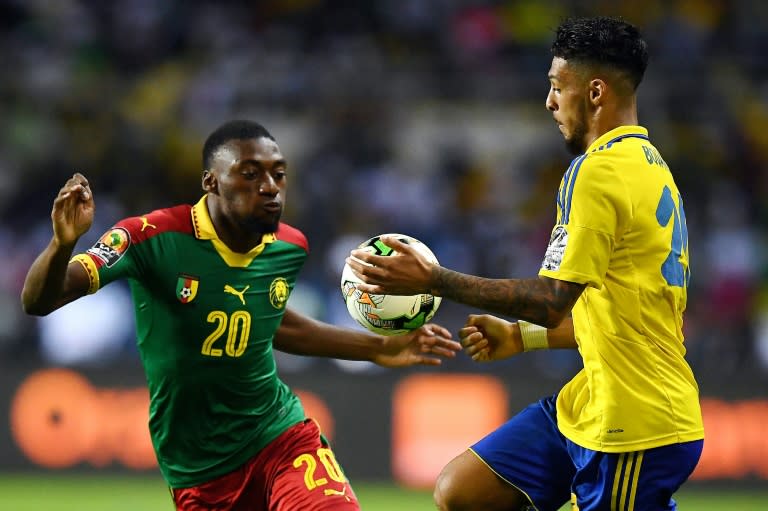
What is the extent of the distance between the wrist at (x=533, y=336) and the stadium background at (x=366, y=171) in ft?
16.5

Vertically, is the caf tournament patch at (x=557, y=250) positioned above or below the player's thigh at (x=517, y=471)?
above

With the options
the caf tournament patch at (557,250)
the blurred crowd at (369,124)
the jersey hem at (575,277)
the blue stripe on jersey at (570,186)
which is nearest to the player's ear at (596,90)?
the blue stripe on jersey at (570,186)

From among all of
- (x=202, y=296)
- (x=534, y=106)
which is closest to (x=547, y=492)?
Result: (x=202, y=296)

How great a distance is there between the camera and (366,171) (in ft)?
48.6

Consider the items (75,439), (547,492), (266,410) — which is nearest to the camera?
(547,492)

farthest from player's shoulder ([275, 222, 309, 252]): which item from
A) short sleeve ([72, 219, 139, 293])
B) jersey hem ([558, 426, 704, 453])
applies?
jersey hem ([558, 426, 704, 453])

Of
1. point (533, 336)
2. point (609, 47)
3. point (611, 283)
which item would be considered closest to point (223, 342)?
point (533, 336)

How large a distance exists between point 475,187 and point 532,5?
336 cm

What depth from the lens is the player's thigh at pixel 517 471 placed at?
5434mm

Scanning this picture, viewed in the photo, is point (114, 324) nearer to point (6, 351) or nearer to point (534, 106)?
point (6, 351)

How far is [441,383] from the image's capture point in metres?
11.4

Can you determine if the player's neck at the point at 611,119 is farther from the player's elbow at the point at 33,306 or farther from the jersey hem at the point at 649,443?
the player's elbow at the point at 33,306

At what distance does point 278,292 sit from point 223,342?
1.43ft

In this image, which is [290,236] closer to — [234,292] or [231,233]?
[231,233]
